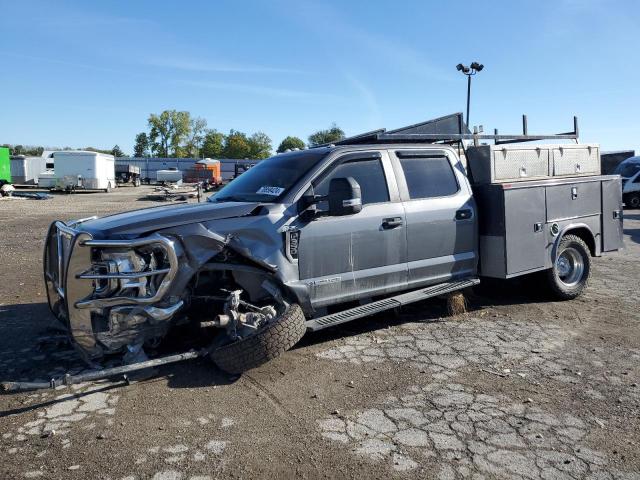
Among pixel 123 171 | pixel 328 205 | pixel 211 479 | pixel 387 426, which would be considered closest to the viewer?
pixel 211 479

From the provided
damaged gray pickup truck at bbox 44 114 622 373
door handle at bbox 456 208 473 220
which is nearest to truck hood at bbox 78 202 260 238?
damaged gray pickup truck at bbox 44 114 622 373

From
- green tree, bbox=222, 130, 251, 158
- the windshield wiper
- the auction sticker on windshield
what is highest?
green tree, bbox=222, 130, 251, 158

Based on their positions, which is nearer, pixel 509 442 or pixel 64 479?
pixel 64 479

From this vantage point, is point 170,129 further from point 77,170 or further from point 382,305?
point 382,305

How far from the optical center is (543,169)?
Result: 261 inches

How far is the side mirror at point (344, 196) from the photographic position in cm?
458

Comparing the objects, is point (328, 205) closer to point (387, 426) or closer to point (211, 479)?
point (387, 426)

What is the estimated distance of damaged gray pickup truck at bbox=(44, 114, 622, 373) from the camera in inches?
160

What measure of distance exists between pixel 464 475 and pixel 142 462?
6.01 feet

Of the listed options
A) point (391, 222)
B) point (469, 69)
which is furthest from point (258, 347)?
point (469, 69)

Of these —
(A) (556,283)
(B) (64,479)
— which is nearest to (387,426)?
(B) (64,479)

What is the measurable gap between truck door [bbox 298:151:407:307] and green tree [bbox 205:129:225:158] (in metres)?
101

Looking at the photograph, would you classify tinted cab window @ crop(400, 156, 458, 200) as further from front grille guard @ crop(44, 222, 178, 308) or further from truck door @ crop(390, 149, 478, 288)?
front grille guard @ crop(44, 222, 178, 308)

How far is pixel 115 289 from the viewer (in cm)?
400
